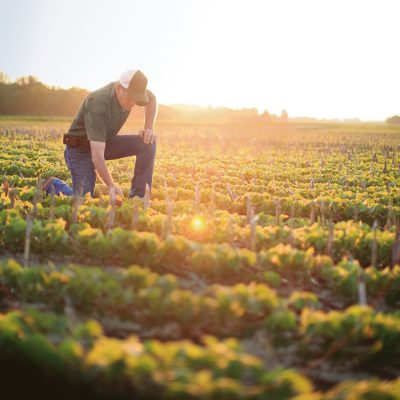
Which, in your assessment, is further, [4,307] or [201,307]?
[4,307]

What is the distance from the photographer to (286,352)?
3.07 m

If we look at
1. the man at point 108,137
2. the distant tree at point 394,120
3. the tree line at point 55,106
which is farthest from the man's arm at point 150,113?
the distant tree at point 394,120

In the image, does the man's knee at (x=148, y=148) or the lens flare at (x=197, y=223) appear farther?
the man's knee at (x=148, y=148)

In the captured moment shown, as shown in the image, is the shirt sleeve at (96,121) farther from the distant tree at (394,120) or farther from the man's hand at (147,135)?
the distant tree at (394,120)

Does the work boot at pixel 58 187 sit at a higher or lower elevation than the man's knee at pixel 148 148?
lower

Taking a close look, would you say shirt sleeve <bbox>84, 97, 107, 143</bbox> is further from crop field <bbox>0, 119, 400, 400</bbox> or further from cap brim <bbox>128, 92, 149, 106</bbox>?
crop field <bbox>0, 119, 400, 400</bbox>

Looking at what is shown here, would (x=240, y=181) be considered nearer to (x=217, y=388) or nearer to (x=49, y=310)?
(x=49, y=310)

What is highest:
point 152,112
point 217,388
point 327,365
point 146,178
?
point 152,112

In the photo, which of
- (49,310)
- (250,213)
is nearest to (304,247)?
(250,213)

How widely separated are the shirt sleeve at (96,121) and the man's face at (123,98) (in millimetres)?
294

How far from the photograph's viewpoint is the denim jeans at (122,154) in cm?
712

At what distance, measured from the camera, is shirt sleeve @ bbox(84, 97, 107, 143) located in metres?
6.01

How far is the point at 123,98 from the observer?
6352 millimetres

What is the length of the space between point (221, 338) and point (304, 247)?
2114mm
